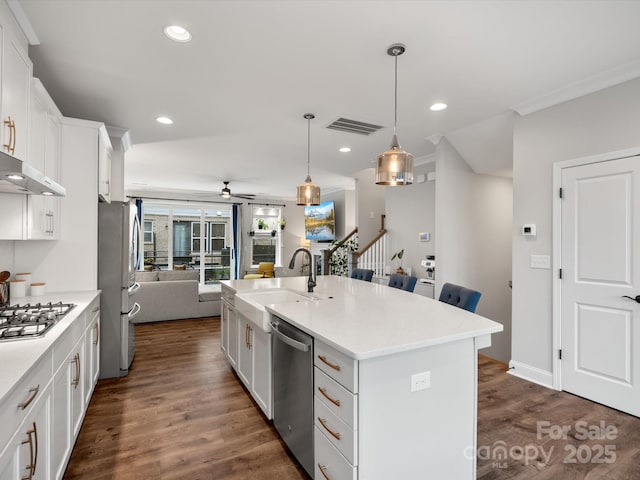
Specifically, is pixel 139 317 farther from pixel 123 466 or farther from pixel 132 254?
pixel 123 466

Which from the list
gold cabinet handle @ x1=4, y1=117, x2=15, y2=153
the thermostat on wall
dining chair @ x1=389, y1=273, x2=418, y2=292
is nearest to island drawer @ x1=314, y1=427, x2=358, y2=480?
dining chair @ x1=389, y1=273, x2=418, y2=292

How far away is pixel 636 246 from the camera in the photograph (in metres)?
2.56

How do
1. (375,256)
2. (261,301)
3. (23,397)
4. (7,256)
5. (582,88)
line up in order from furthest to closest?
1. (375,256)
2. (261,301)
3. (582,88)
4. (7,256)
5. (23,397)

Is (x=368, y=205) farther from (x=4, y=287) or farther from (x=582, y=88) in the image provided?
(x=4, y=287)

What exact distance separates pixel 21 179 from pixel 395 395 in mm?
2196

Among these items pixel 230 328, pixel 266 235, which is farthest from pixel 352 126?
pixel 266 235

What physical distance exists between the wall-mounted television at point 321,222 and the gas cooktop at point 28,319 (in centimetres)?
648

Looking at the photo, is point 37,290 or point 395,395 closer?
point 395,395

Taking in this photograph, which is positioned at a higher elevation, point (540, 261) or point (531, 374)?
point (540, 261)

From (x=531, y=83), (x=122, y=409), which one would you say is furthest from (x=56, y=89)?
(x=531, y=83)

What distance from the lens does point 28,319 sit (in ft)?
6.25

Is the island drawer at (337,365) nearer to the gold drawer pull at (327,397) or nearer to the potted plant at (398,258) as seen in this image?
the gold drawer pull at (327,397)

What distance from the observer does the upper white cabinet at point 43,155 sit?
7.57 feet

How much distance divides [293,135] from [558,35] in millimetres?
2805
